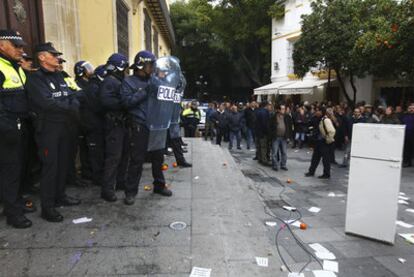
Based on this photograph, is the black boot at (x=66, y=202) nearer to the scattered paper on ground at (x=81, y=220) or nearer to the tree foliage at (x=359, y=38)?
the scattered paper on ground at (x=81, y=220)

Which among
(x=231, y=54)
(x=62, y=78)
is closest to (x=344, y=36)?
(x=62, y=78)

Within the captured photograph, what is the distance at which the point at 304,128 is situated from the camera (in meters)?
14.2

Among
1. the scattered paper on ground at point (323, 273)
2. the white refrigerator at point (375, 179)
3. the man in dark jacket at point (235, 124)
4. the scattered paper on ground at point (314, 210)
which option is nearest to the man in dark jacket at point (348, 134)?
the man in dark jacket at point (235, 124)

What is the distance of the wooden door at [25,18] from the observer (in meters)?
4.48

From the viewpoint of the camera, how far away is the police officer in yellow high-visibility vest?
3.32 meters

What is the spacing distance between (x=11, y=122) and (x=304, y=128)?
12.5 meters

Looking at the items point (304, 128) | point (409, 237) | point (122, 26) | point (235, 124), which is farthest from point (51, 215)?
point (304, 128)

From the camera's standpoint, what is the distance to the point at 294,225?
475 cm

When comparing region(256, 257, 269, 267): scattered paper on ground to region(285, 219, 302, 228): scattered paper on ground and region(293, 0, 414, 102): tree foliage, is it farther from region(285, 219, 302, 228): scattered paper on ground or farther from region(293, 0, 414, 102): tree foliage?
region(293, 0, 414, 102): tree foliage

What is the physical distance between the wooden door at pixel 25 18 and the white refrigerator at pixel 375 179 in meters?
4.89

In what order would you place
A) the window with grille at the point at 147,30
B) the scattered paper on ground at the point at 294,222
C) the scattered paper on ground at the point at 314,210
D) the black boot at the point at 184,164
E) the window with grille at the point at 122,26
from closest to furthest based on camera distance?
the scattered paper on ground at the point at 294,222 < the scattered paper on ground at the point at 314,210 < the black boot at the point at 184,164 < the window with grille at the point at 122,26 < the window with grille at the point at 147,30

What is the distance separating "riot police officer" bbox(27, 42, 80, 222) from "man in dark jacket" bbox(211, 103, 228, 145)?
10.9 m

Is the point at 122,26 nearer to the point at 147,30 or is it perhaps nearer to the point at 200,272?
the point at 147,30

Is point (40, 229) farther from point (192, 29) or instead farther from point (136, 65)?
point (192, 29)
